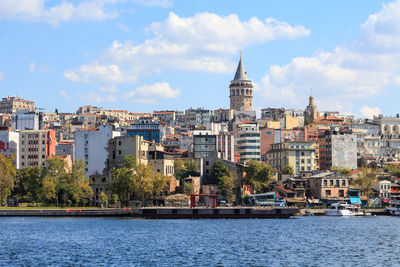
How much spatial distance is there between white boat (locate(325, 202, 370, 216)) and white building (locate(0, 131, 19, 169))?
77390mm

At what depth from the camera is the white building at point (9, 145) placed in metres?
172

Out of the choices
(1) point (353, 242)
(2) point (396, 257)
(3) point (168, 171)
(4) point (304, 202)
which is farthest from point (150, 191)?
(2) point (396, 257)

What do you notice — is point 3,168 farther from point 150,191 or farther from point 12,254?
point 12,254

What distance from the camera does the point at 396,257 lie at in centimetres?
6744

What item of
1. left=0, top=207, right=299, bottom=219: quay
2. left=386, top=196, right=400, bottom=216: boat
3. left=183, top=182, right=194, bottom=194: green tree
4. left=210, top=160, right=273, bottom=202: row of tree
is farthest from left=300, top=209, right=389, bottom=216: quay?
left=183, top=182, right=194, bottom=194: green tree

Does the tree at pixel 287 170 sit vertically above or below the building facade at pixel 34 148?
below

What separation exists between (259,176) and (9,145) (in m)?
63.3

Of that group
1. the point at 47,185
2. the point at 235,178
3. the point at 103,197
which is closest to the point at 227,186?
the point at 235,178

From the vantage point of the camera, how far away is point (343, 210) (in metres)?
136

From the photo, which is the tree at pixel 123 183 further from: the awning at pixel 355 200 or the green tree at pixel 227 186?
the awning at pixel 355 200

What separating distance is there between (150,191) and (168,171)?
2067 centimetres

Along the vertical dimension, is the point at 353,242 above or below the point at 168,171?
below

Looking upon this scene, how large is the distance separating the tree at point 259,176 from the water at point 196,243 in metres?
30.8

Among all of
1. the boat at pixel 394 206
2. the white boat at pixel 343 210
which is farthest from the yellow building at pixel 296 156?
the white boat at pixel 343 210
